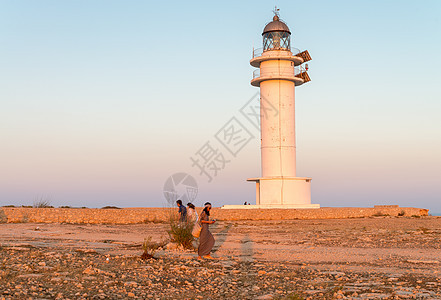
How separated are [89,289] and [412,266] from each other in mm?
7131

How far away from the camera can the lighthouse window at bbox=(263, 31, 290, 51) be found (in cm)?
3269

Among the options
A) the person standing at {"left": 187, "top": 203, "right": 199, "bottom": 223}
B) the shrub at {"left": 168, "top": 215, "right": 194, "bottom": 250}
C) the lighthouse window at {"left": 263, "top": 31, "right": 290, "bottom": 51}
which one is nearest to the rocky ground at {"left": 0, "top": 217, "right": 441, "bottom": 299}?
the shrub at {"left": 168, "top": 215, "right": 194, "bottom": 250}

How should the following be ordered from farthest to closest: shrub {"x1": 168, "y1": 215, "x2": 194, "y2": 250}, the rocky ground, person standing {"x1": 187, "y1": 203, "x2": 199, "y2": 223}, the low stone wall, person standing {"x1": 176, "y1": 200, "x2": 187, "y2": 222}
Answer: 1. the low stone wall
2. person standing {"x1": 176, "y1": 200, "x2": 187, "y2": 222}
3. person standing {"x1": 187, "y1": 203, "x2": 199, "y2": 223}
4. shrub {"x1": 168, "y1": 215, "x2": 194, "y2": 250}
5. the rocky ground

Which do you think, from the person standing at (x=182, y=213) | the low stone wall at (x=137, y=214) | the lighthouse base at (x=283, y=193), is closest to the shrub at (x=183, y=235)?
the person standing at (x=182, y=213)

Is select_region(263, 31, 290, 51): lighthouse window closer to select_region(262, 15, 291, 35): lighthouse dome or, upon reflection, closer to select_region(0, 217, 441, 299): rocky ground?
select_region(262, 15, 291, 35): lighthouse dome

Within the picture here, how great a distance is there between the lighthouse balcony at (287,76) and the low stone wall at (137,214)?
8.98 metres

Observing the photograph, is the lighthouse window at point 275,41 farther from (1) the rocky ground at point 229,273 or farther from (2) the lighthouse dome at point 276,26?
(1) the rocky ground at point 229,273

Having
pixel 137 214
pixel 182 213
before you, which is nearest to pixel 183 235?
pixel 182 213

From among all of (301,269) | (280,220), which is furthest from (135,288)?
(280,220)

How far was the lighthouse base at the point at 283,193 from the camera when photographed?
30766 mm

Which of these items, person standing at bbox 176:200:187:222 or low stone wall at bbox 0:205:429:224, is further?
low stone wall at bbox 0:205:429:224

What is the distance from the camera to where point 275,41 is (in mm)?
32750

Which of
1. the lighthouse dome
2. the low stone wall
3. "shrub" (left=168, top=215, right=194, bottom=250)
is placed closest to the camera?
"shrub" (left=168, top=215, right=194, bottom=250)

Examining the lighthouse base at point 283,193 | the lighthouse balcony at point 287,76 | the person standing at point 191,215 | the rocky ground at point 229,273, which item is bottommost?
the rocky ground at point 229,273
